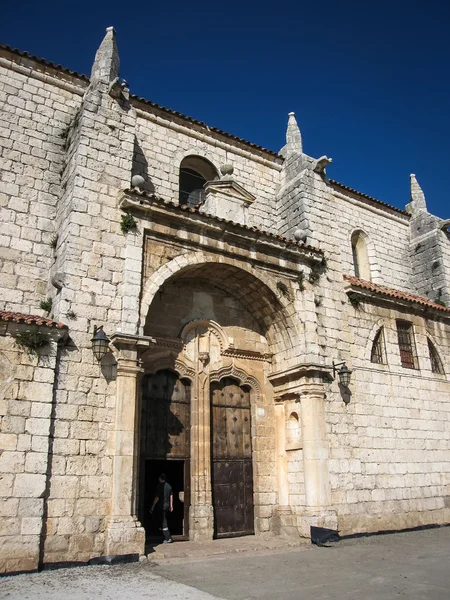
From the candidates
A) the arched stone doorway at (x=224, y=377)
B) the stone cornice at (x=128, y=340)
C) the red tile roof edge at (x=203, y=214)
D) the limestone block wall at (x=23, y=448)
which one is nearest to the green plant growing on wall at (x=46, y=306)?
the limestone block wall at (x=23, y=448)

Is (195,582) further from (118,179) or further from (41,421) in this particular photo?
(118,179)

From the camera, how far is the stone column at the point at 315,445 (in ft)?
33.4

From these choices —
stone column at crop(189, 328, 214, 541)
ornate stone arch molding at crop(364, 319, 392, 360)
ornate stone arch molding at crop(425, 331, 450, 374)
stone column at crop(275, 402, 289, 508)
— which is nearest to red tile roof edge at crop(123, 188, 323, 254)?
ornate stone arch molding at crop(364, 319, 392, 360)

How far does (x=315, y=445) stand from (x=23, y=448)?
5.62m

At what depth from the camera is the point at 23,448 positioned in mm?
7375

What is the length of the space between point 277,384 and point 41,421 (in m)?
5.57

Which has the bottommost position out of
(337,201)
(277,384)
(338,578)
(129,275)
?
(338,578)

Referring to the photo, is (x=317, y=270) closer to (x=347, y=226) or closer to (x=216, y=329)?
(x=216, y=329)

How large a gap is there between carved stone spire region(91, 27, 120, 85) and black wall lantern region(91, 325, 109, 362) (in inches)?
208

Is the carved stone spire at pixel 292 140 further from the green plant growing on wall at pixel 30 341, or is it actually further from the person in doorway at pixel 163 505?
the person in doorway at pixel 163 505

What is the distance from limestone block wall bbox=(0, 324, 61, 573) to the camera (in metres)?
7.02

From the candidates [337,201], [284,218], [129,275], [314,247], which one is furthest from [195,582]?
[337,201]

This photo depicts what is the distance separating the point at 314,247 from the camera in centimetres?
1199

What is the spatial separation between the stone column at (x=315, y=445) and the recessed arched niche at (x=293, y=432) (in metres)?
0.30
